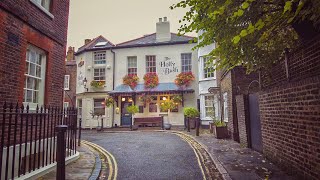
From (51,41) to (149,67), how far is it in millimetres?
14920

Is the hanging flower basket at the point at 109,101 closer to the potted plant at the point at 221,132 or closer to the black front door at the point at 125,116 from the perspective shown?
the black front door at the point at 125,116

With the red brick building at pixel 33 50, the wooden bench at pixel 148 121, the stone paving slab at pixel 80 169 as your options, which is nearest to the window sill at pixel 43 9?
the red brick building at pixel 33 50

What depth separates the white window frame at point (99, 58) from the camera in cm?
2334

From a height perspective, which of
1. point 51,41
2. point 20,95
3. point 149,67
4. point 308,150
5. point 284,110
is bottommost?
point 308,150

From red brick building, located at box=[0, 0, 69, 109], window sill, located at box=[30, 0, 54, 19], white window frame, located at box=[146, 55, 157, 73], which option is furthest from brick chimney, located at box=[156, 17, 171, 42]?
window sill, located at box=[30, 0, 54, 19]

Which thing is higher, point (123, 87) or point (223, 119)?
point (123, 87)

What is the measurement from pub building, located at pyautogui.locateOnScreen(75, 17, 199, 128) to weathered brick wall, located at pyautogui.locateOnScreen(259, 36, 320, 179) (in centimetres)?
1414

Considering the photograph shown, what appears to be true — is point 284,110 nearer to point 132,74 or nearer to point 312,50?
point 312,50

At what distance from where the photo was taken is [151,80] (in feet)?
71.6

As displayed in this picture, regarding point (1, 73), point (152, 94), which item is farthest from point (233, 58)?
point (152, 94)

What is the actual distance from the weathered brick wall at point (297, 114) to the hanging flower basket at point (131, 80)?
16070 millimetres

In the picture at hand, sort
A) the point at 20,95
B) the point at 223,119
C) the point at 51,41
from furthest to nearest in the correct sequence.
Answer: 1. the point at 223,119
2. the point at 51,41
3. the point at 20,95

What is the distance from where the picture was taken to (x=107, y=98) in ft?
72.2

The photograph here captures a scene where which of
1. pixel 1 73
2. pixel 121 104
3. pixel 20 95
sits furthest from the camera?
pixel 121 104
